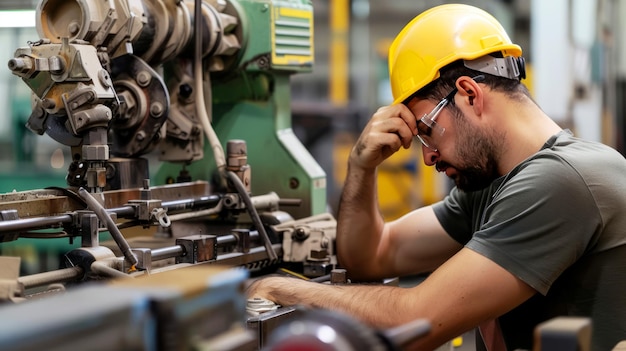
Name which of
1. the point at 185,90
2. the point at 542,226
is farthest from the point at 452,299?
the point at 185,90

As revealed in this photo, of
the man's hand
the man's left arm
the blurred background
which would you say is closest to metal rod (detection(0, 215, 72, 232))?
the man's left arm

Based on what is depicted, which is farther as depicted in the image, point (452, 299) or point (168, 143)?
point (168, 143)

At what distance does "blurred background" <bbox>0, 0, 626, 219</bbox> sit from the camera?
19.2 ft

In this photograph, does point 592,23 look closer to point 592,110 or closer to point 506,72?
point 592,110

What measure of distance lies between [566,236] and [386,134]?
588mm

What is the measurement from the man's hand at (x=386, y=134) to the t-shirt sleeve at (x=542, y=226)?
16.0 inches

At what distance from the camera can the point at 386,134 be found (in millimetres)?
2213

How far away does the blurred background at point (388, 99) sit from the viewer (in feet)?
19.2

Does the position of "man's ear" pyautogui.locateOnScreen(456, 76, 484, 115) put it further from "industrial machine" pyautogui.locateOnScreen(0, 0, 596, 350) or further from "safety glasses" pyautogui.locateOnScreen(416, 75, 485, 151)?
"industrial machine" pyautogui.locateOnScreen(0, 0, 596, 350)

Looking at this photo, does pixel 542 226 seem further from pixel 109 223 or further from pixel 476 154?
pixel 109 223

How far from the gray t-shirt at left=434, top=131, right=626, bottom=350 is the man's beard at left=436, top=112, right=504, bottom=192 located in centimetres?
12

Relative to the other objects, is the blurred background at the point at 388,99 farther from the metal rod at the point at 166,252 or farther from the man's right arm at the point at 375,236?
the metal rod at the point at 166,252

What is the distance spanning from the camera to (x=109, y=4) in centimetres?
194

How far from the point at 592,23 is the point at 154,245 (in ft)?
17.7
